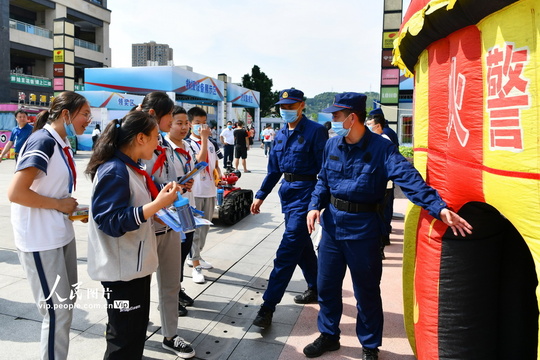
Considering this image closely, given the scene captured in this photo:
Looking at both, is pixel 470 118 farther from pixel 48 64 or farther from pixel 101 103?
pixel 48 64

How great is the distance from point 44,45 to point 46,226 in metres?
36.9

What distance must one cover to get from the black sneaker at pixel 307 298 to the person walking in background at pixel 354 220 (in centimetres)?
86

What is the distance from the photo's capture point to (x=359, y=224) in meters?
2.87

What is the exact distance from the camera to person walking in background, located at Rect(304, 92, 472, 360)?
9.37ft

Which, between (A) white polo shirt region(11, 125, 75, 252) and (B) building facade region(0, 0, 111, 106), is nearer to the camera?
(A) white polo shirt region(11, 125, 75, 252)

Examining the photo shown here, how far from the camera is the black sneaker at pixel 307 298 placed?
3.99 m

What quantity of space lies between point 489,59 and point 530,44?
0.26m

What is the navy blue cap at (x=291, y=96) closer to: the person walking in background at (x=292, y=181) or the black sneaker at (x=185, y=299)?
the person walking in background at (x=292, y=181)

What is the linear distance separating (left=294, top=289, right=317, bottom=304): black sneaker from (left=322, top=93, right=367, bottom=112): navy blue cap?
1851mm

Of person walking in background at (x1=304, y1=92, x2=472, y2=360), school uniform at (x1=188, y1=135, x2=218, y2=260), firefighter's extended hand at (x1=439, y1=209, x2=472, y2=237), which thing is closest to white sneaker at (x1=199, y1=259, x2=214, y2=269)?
school uniform at (x1=188, y1=135, x2=218, y2=260)

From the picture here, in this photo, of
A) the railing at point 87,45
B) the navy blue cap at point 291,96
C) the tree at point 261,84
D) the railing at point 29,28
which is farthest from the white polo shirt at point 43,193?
the tree at point 261,84

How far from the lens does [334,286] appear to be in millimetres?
3057

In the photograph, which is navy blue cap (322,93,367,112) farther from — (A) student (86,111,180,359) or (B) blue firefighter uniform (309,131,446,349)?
(A) student (86,111,180,359)

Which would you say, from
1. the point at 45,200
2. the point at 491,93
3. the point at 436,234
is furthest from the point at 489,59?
the point at 45,200
